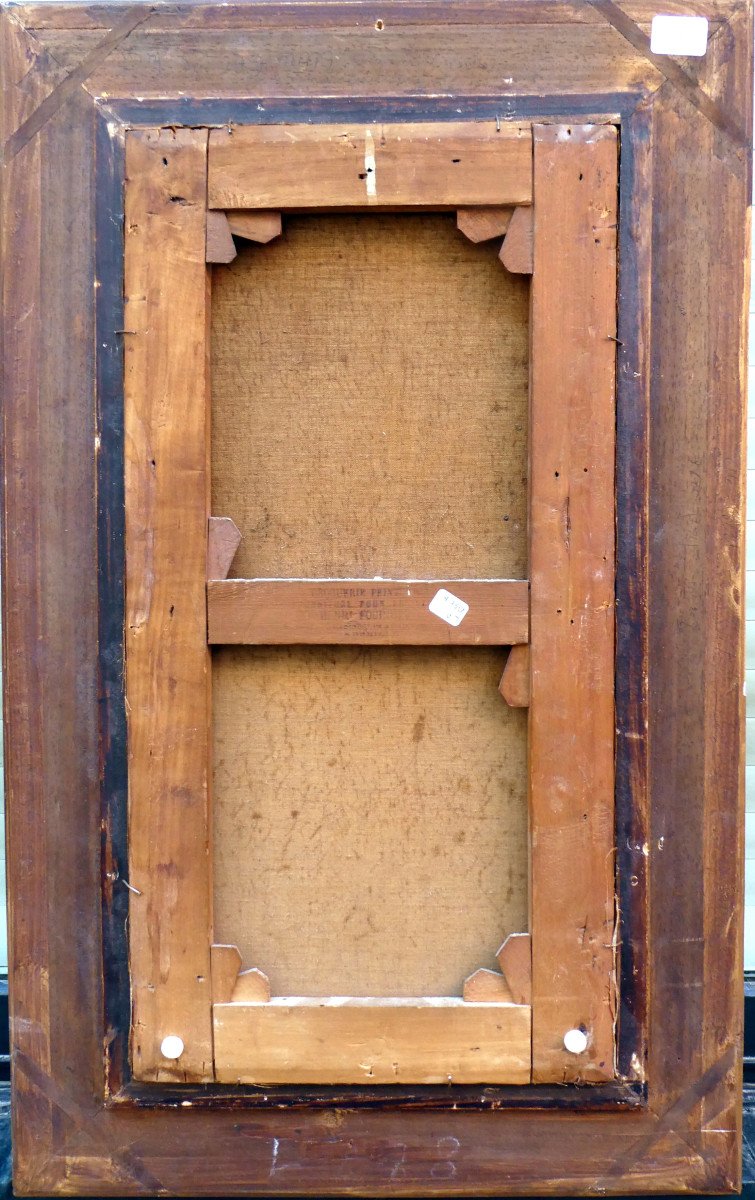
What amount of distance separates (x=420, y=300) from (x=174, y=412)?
48 centimetres

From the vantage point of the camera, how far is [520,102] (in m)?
1.51

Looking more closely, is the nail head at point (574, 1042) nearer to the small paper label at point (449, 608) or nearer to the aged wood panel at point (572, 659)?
the aged wood panel at point (572, 659)

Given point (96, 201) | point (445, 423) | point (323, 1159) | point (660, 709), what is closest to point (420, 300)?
point (445, 423)

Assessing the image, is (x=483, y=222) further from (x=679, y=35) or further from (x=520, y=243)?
(x=679, y=35)

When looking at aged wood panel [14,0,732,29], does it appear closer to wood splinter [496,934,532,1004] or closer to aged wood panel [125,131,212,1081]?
aged wood panel [125,131,212,1081]

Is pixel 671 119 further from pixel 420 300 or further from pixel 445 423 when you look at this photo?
pixel 445 423

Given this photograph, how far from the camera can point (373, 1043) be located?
153 cm

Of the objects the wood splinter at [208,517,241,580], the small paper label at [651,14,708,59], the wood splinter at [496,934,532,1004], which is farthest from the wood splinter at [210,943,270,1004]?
the small paper label at [651,14,708,59]

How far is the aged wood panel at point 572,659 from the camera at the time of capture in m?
1.52

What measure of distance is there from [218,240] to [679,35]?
859mm

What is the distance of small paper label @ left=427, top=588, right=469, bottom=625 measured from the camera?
1529mm

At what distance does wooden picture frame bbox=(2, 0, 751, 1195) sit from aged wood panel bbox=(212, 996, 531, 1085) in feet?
0.12

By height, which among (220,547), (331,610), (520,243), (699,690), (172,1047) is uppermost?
(520,243)

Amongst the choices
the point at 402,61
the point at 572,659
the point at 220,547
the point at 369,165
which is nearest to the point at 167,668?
the point at 220,547
